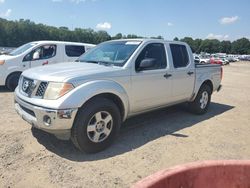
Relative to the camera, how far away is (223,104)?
9258 mm

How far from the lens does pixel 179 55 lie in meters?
6.62

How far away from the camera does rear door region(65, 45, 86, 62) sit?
11.1 m

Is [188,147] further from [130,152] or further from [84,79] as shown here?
[84,79]

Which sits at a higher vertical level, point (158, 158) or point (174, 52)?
point (174, 52)

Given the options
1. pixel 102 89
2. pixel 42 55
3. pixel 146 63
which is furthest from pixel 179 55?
pixel 42 55

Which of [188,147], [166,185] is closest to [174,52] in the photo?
[188,147]

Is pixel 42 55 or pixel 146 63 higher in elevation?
pixel 42 55

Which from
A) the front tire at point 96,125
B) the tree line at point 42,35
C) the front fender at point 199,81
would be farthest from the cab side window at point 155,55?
the tree line at point 42,35

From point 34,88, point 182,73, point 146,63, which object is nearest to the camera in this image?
point 34,88

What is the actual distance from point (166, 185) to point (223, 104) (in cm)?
771

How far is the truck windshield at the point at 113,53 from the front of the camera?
5337mm

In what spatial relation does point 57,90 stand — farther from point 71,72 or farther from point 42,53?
point 42,53

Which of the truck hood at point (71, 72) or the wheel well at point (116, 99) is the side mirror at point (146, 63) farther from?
the wheel well at point (116, 99)

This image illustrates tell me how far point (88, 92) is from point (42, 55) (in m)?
6.71
